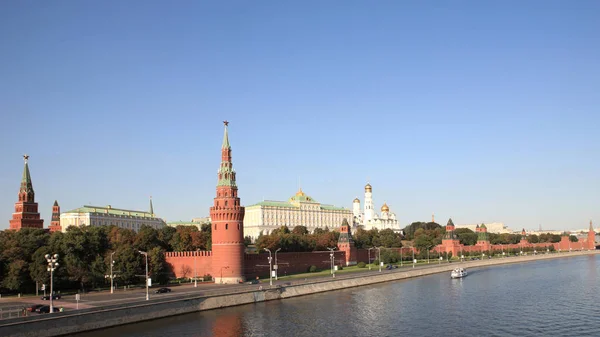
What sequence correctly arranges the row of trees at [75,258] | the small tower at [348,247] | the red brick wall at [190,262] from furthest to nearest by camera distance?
the small tower at [348,247], the red brick wall at [190,262], the row of trees at [75,258]

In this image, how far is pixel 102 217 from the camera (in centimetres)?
17650

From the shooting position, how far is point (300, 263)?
100 meters

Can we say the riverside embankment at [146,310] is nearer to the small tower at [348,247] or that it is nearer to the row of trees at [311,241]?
the row of trees at [311,241]

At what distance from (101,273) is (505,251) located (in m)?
126

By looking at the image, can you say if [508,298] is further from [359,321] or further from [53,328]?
[53,328]

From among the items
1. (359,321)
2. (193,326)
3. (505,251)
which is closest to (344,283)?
(359,321)

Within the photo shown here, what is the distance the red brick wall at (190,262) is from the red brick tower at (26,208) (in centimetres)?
2874

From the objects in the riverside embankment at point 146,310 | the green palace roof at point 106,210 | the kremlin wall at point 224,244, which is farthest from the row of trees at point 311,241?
the green palace roof at point 106,210

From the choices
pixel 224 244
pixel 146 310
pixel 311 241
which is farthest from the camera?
pixel 311 241

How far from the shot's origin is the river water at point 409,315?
154 ft

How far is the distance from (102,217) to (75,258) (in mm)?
109260

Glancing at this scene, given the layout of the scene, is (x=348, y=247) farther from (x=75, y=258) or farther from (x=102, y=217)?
(x=102, y=217)

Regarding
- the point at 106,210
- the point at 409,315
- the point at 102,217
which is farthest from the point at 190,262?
the point at 106,210

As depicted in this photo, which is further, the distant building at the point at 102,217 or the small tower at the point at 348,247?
the distant building at the point at 102,217
